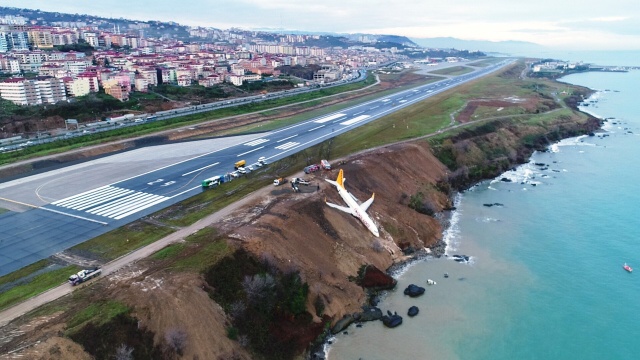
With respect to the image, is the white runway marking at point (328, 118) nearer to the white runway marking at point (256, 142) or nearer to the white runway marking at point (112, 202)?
the white runway marking at point (256, 142)

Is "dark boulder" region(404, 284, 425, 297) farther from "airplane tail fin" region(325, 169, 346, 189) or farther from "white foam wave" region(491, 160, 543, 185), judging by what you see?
"white foam wave" region(491, 160, 543, 185)

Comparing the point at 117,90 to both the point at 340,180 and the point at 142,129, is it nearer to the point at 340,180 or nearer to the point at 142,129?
the point at 142,129

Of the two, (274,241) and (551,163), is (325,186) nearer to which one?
(274,241)

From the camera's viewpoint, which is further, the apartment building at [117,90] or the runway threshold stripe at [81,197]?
the apartment building at [117,90]

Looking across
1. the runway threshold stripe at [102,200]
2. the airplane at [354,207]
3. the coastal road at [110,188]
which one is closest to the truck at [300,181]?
the airplane at [354,207]

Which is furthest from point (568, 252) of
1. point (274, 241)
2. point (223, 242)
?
point (223, 242)

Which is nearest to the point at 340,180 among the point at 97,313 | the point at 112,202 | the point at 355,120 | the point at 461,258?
the point at 461,258
